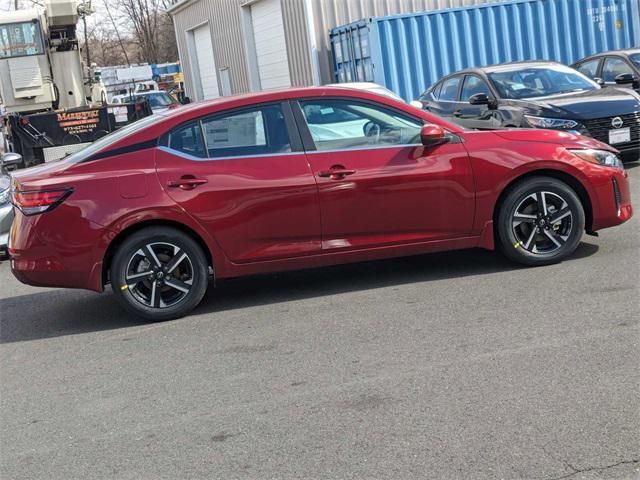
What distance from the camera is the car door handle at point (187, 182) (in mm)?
6129

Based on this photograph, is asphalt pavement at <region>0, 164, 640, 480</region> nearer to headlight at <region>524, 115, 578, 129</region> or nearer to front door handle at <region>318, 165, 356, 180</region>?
front door handle at <region>318, 165, 356, 180</region>

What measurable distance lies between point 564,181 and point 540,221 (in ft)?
1.30

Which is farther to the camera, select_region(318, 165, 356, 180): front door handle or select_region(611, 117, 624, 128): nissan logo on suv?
select_region(611, 117, 624, 128): nissan logo on suv

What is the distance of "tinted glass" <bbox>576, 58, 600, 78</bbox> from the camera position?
14320 mm

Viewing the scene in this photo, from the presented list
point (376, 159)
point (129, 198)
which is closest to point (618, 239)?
point (376, 159)

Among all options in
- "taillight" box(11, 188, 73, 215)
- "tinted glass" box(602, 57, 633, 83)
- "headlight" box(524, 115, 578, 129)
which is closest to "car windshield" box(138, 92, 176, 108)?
"tinted glass" box(602, 57, 633, 83)

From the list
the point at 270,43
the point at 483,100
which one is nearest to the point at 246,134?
the point at 483,100

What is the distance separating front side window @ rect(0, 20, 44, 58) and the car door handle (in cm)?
1631

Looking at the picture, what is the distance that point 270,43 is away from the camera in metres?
23.3

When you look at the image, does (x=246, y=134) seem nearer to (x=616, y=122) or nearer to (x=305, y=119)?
(x=305, y=119)

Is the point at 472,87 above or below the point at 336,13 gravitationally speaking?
below

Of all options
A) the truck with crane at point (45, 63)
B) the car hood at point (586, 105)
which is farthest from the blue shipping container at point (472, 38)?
the car hood at point (586, 105)

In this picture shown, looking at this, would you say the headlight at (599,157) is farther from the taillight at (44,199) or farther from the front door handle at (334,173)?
the taillight at (44,199)

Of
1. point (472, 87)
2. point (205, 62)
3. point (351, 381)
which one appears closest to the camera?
point (351, 381)
